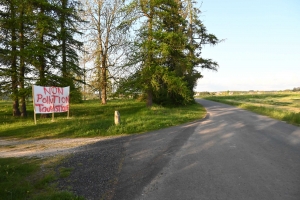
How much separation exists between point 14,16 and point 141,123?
1191cm

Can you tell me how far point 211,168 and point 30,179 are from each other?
4422 millimetres

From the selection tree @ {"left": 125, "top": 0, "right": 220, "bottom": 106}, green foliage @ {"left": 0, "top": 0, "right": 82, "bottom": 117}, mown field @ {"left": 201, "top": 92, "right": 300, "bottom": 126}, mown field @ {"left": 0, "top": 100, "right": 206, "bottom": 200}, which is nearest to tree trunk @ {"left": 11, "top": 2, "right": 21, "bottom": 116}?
green foliage @ {"left": 0, "top": 0, "right": 82, "bottom": 117}

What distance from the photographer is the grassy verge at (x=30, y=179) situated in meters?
4.38

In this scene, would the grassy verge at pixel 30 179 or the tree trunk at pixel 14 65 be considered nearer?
the grassy verge at pixel 30 179

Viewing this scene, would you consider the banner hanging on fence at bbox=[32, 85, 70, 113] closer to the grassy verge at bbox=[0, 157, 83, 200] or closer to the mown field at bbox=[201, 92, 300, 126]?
the grassy verge at bbox=[0, 157, 83, 200]

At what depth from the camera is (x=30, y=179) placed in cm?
527

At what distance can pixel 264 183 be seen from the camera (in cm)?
486

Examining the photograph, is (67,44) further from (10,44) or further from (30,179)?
(30,179)

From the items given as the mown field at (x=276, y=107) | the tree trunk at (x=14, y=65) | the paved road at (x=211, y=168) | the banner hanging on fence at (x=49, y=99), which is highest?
the tree trunk at (x=14, y=65)

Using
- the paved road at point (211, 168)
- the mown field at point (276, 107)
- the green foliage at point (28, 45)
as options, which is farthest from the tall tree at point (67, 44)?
the mown field at point (276, 107)

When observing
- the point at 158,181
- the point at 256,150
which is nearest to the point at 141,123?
the point at 256,150

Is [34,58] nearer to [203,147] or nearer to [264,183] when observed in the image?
[203,147]

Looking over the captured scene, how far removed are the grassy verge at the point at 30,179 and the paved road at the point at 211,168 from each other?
140cm

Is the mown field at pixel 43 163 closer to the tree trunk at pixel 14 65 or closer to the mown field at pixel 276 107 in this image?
the tree trunk at pixel 14 65
